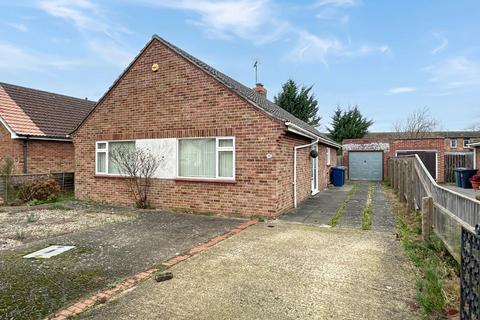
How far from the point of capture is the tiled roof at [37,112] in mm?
14391

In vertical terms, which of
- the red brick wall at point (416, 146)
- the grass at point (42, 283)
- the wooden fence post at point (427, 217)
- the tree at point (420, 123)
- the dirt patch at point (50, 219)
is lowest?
the grass at point (42, 283)

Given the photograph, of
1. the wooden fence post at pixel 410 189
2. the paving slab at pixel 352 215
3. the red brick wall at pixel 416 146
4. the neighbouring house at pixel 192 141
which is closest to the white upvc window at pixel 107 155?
the neighbouring house at pixel 192 141

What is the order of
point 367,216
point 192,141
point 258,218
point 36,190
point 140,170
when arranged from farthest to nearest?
point 36,190 < point 140,170 < point 192,141 < point 367,216 < point 258,218

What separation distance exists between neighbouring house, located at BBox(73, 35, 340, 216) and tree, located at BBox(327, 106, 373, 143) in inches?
852

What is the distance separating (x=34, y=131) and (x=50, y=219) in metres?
8.14

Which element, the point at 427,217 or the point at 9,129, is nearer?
the point at 427,217

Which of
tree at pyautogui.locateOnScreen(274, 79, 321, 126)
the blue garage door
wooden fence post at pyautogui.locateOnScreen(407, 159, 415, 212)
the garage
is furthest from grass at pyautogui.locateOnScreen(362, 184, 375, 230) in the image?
tree at pyautogui.locateOnScreen(274, 79, 321, 126)

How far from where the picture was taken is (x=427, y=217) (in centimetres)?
611

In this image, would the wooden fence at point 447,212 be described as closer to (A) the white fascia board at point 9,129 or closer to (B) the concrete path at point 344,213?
(B) the concrete path at point 344,213

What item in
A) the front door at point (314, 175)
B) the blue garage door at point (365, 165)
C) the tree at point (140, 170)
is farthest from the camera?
the blue garage door at point (365, 165)

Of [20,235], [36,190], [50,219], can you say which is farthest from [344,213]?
[36,190]

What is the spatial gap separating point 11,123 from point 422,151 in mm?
25802

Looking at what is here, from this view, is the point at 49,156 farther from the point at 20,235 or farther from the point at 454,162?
the point at 454,162

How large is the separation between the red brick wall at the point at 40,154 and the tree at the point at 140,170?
6.61m
